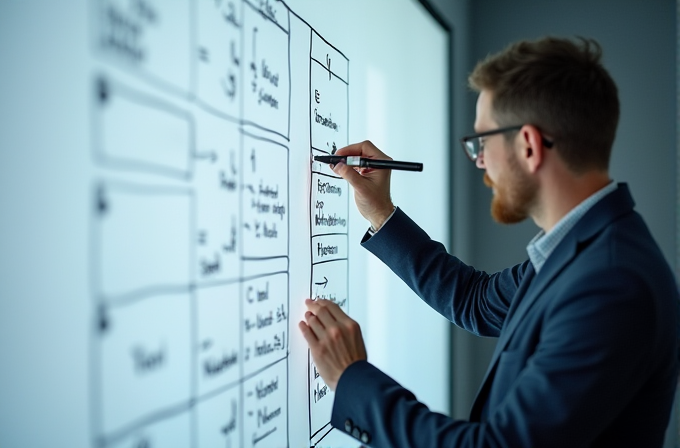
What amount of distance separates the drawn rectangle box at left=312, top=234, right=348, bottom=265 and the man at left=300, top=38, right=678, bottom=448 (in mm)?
119

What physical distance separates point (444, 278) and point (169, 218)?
704mm

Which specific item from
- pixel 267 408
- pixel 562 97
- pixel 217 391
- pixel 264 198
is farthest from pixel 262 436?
pixel 562 97

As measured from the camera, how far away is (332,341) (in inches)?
37.2

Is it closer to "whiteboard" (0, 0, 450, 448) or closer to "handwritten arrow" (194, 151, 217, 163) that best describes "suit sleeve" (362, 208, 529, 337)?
"whiteboard" (0, 0, 450, 448)

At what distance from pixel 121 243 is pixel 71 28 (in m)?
0.22

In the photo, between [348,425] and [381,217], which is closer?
[348,425]

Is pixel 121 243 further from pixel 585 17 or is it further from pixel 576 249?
pixel 585 17

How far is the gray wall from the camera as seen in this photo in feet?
7.54

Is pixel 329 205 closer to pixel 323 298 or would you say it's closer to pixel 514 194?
pixel 323 298

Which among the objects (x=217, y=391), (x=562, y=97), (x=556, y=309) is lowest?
(x=217, y=391)

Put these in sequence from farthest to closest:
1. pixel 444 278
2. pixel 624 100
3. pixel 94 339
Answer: pixel 624 100 < pixel 444 278 < pixel 94 339

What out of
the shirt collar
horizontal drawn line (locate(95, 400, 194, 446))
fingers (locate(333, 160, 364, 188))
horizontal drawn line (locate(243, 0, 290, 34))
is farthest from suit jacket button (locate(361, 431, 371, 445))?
horizontal drawn line (locate(243, 0, 290, 34))

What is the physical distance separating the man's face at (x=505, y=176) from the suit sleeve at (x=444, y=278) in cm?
Answer: 24

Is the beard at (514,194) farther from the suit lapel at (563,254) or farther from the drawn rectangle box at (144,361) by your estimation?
the drawn rectangle box at (144,361)
